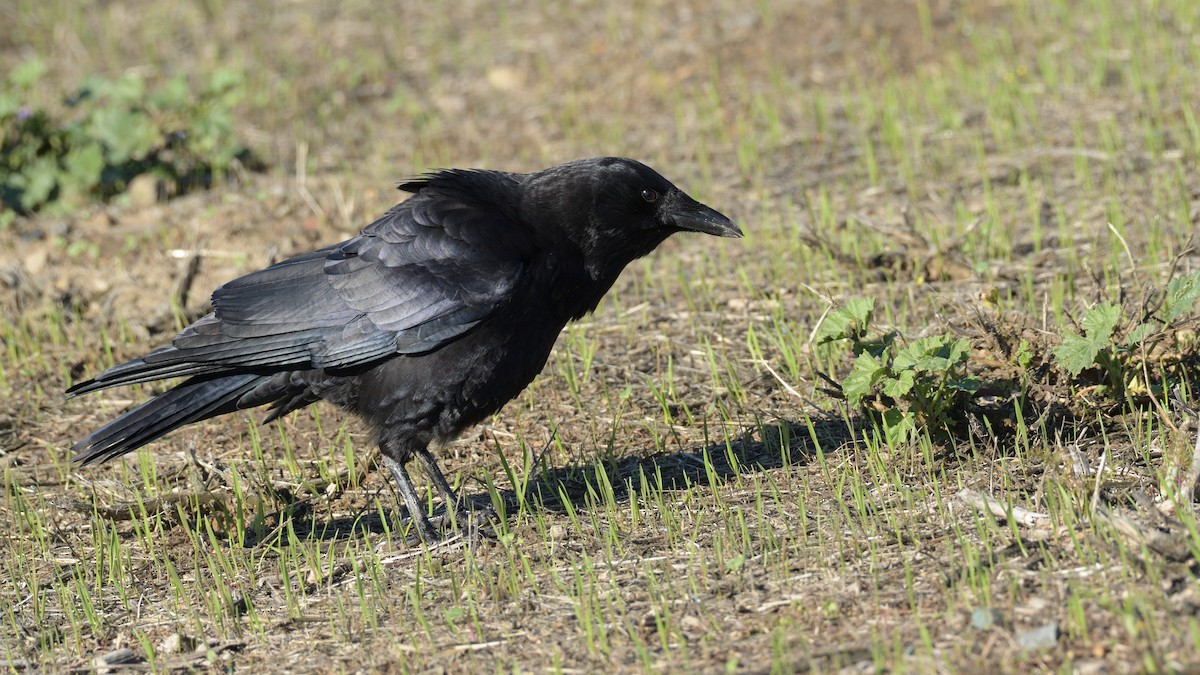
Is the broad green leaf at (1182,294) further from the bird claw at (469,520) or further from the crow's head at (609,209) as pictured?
the bird claw at (469,520)

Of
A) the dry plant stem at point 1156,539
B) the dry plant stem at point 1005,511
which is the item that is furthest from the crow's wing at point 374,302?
the dry plant stem at point 1156,539

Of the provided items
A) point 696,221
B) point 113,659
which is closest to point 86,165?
point 696,221

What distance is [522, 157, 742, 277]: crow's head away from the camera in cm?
544

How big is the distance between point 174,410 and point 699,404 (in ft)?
7.37

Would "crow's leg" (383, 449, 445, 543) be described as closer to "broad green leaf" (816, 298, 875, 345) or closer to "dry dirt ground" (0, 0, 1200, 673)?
"dry dirt ground" (0, 0, 1200, 673)

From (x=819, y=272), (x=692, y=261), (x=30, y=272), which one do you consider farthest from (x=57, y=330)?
(x=819, y=272)

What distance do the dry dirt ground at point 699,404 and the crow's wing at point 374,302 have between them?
1.75 ft

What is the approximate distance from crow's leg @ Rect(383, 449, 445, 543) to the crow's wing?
45 cm

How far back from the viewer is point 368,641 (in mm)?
4312

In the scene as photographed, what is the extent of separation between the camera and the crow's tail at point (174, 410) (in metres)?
5.29

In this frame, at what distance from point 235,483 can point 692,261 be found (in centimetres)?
335

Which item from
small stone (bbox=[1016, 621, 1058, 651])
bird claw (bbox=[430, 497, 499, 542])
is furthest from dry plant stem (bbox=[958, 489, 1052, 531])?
bird claw (bbox=[430, 497, 499, 542])

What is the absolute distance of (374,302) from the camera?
5.34 m

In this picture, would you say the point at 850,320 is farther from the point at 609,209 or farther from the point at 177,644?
the point at 177,644
